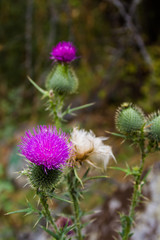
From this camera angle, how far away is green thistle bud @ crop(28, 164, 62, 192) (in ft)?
5.92

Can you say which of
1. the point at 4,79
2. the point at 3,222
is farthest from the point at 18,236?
the point at 4,79

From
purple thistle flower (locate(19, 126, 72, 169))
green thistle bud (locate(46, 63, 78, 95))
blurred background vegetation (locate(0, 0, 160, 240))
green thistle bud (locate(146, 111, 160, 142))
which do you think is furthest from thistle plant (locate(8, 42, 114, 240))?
blurred background vegetation (locate(0, 0, 160, 240))

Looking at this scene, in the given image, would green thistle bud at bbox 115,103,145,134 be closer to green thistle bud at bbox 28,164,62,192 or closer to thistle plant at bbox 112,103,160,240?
thistle plant at bbox 112,103,160,240

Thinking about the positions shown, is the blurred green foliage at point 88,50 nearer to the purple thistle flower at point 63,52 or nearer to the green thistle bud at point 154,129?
the purple thistle flower at point 63,52

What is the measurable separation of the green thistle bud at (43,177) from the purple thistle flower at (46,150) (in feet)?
0.27

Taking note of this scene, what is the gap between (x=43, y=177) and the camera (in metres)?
1.86

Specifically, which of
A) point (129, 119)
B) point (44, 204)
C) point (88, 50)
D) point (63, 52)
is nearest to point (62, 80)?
point (63, 52)

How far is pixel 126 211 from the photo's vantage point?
3.86 metres

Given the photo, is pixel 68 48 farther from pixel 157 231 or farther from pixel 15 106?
pixel 15 106

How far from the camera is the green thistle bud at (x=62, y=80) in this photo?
105 inches

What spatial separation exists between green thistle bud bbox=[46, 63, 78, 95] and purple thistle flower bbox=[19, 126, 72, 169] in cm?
95

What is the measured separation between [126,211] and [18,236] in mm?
2291

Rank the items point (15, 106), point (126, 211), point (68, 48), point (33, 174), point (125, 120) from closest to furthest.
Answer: point (33, 174), point (125, 120), point (68, 48), point (126, 211), point (15, 106)

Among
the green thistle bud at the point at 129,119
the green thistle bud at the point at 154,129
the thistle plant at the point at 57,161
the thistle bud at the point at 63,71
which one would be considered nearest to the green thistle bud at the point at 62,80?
the thistle bud at the point at 63,71
